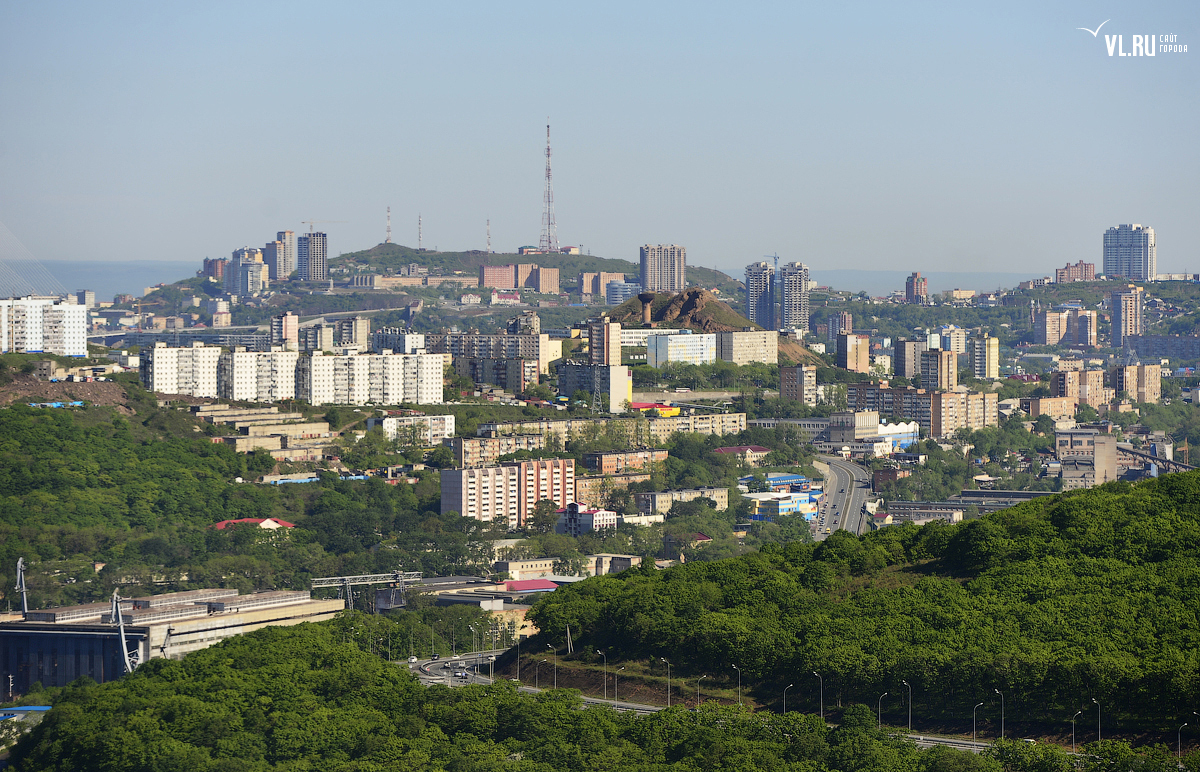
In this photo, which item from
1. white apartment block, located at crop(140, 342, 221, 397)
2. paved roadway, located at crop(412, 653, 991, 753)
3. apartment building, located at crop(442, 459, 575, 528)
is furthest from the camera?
white apartment block, located at crop(140, 342, 221, 397)

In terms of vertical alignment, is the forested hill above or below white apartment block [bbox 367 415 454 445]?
below

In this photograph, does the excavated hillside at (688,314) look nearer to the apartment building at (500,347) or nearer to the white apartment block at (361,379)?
the apartment building at (500,347)

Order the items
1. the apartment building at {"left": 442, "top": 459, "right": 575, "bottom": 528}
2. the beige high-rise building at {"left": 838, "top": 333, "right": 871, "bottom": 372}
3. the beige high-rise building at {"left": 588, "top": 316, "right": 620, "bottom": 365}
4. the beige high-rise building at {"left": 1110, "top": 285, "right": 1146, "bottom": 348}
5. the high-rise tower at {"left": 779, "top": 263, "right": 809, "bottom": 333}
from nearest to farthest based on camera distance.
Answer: the apartment building at {"left": 442, "top": 459, "right": 575, "bottom": 528} → the beige high-rise building at {"left": 588, "top": 316, "right": 620, "bottom": 365} → the beige high-rise building at {"left": 838, "top": 333, "right": 871, "bottom": 372} → the high-rise tower at {"left": 779, "top": 263, "right": 809, "bottom": 333} → the beige high-rise building at {"left": 1110, "top": 285, "right": 1146, "bottom": 348}

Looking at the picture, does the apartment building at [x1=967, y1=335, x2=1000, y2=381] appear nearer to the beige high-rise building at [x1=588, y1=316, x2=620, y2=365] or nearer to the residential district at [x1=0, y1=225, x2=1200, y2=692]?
the residential district at [x1=0, y1=225, x2=1200, y2=692]

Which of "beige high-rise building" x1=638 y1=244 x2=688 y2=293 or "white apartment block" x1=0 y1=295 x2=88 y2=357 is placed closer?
"white apartment block" x1=0 y1=295 x2=88 y2=357

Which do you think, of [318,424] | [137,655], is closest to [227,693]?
[137,655]

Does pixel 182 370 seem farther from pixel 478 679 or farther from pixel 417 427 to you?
pixel 478 679

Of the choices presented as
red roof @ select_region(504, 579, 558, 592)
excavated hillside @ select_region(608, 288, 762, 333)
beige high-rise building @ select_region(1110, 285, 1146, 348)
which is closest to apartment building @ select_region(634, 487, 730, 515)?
red roof @ select_region(504, 579, 558, 592)

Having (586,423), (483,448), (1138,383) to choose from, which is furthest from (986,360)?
(483,448)
